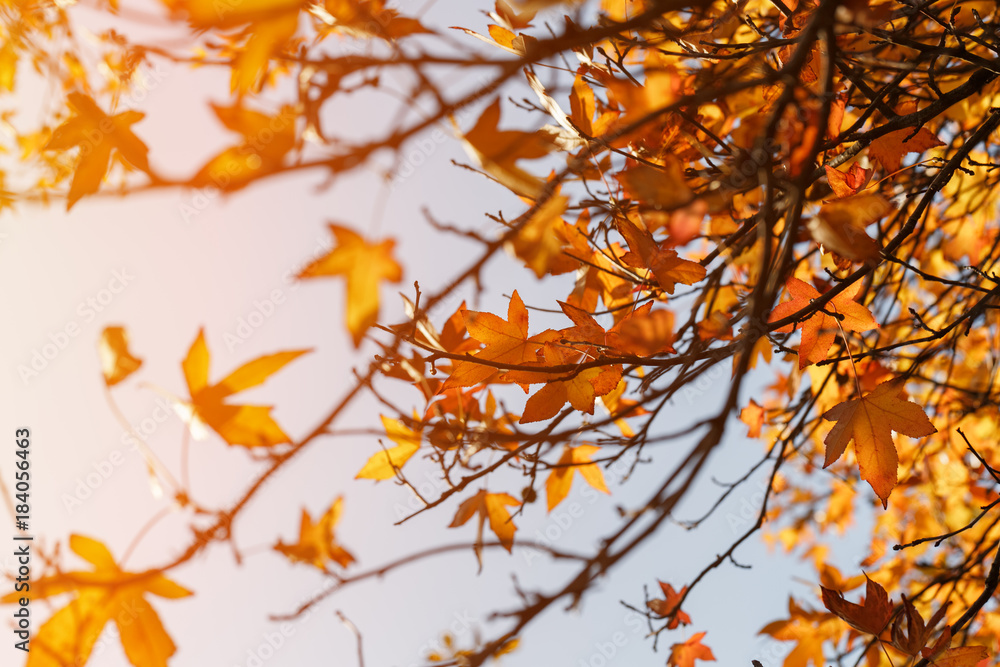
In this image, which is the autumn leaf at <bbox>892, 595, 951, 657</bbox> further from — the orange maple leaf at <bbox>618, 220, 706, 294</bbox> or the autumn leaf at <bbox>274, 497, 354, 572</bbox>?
the autumn leaf at <bbox>274, 497, 354, 572</bbox>

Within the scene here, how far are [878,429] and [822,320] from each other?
0.97 feet

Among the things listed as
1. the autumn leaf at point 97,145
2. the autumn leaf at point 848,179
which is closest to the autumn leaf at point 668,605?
the autumn leaf at point 848,179

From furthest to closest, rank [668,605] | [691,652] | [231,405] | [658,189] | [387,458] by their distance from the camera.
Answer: [691,652]
[668,605]
[387,458]
[231,405]
[658,189]

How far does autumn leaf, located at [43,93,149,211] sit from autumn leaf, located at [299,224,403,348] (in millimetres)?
517

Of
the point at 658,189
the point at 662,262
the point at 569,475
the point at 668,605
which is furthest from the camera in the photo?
the point at 668,605

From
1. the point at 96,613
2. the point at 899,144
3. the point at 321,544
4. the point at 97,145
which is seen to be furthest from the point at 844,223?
the point at 321,544

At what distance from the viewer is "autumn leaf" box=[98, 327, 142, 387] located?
1.00 m

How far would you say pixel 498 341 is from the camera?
1311mm

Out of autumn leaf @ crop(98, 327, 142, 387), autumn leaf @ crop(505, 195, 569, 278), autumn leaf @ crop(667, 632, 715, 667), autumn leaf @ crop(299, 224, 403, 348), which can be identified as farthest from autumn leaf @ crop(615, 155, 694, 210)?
autumn leaf @ crop(667, 632, 715, 667)

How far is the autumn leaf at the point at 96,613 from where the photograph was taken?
39.2 inches

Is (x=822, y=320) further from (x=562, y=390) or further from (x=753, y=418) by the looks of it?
(x=753, y=418)

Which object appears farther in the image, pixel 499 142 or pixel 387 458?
pixel 387 458

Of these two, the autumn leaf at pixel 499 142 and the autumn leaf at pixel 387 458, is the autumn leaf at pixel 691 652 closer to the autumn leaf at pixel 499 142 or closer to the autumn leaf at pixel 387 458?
the autumn leaf at pixel 387 458

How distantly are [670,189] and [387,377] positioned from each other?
909 millimetres
